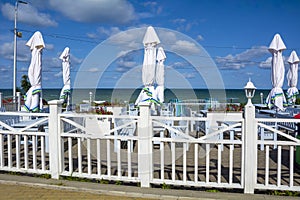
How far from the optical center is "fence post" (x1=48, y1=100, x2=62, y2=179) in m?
3.96

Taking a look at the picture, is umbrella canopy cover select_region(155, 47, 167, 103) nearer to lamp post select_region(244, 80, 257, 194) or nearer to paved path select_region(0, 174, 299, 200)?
paved path select_region(0, 174, 299, 200)

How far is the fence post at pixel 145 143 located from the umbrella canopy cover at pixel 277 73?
5.83 meters

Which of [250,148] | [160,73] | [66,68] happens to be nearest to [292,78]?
[160,73]

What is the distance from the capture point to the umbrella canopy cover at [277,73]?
8.10 m

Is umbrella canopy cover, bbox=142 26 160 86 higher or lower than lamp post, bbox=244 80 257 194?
higher

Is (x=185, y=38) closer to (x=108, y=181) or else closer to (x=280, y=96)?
(x=280, y=96)

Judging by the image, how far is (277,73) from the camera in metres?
8.36

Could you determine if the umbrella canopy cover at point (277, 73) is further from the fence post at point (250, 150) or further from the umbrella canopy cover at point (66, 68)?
the umbrella canopy cover at point (66, 68)

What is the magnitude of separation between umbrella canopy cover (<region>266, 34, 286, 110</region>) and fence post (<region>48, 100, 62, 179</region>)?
660 centimetres

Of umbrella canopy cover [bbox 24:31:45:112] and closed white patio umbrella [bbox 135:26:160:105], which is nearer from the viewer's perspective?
umbrella canopy cover [bbox 24:31:45:112]

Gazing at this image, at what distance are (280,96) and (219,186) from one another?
5.65 meters

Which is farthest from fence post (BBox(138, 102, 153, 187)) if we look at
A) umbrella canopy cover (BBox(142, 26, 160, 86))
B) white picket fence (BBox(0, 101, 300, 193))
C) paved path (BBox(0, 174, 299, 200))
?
umbrella canopy cover (BBox(142, 26, 160, 86))

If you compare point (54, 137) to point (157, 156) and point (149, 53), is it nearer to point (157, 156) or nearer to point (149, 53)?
point (157, 156)

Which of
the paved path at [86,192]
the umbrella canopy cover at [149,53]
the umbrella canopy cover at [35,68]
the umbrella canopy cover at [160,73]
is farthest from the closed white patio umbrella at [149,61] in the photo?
the paved path at [86,192]
